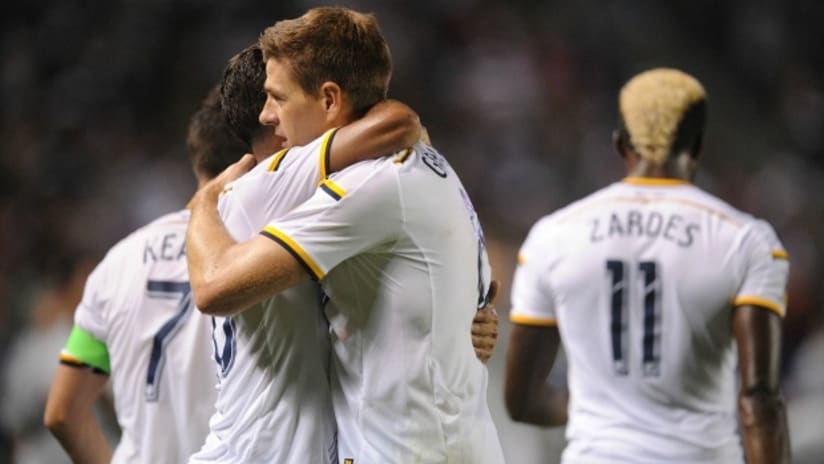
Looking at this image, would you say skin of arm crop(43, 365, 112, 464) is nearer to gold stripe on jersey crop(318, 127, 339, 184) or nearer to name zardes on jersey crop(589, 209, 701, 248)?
name zardes on jersey crop(589, 209, 701, 248)

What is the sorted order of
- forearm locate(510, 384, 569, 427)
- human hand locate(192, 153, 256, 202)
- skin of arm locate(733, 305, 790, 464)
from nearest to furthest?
human hand locate(192, 153, 256, 202) < skin of arm locate(733, 305, 790, 464) < forearm locate(510, 384, 569, 427)

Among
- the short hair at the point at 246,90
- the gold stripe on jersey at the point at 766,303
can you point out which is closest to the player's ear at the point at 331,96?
the short hair at the point at 246,90

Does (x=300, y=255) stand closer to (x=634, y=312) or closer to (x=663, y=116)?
(x=634, y=312)

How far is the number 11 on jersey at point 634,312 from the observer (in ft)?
14.9

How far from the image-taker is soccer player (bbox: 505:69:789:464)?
439cm

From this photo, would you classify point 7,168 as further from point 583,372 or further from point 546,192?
point 583,372

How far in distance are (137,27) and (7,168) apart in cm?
193

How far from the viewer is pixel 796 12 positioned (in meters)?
13.3

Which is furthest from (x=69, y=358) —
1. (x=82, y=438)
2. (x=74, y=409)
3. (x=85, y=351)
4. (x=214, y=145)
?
(x=214, y=145)

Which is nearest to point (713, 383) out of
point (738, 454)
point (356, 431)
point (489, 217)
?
point (738, 454)

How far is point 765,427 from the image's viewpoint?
14.1 ft

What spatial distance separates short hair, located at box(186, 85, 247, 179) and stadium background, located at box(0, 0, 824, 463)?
5723 millimetres

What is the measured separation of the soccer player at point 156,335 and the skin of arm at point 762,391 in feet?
5.54

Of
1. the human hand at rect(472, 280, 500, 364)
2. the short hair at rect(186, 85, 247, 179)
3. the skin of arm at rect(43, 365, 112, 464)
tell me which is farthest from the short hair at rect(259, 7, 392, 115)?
the skin of arm at rect(43, 365, 112, 464)
